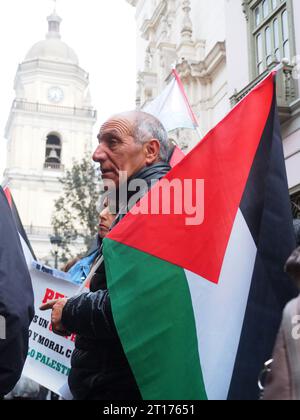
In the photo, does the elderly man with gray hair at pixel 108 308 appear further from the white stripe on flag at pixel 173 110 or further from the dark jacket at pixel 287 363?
the white stripe on flag at pixel 173 110

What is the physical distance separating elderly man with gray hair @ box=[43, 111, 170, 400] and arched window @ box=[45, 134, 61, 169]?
4330 centimetres

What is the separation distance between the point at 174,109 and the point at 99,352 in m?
4.50

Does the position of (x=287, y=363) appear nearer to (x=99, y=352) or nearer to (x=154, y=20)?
(x=99, y=352)

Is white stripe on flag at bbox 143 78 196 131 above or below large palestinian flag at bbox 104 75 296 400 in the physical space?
above

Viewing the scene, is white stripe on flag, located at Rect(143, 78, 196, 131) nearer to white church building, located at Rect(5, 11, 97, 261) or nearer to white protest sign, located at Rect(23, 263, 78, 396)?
white protest sign, located at Rect(23, 263, 78, 396)

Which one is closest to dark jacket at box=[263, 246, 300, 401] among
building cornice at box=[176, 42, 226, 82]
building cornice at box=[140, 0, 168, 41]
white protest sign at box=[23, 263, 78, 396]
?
white protest sign at box=[23, 263, 78, 396]

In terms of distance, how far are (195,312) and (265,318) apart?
264 mm

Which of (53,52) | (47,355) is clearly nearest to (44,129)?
(53,52)

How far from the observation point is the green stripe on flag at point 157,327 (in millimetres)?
2145

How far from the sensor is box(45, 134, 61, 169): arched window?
45.6 meters

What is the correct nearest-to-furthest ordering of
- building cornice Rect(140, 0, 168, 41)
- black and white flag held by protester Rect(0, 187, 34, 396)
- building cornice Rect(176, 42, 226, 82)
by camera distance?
1. black and white flag held by protester Rect(0, 187, 34, 396)
2. building cornice Rect(176, 42, 226, 82)
3. building cornice Rect(140, 0, 168, 41)

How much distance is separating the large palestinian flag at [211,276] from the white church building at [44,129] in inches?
1563

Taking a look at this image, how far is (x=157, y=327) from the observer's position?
2.20 m

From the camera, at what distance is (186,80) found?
1731 centimetres
